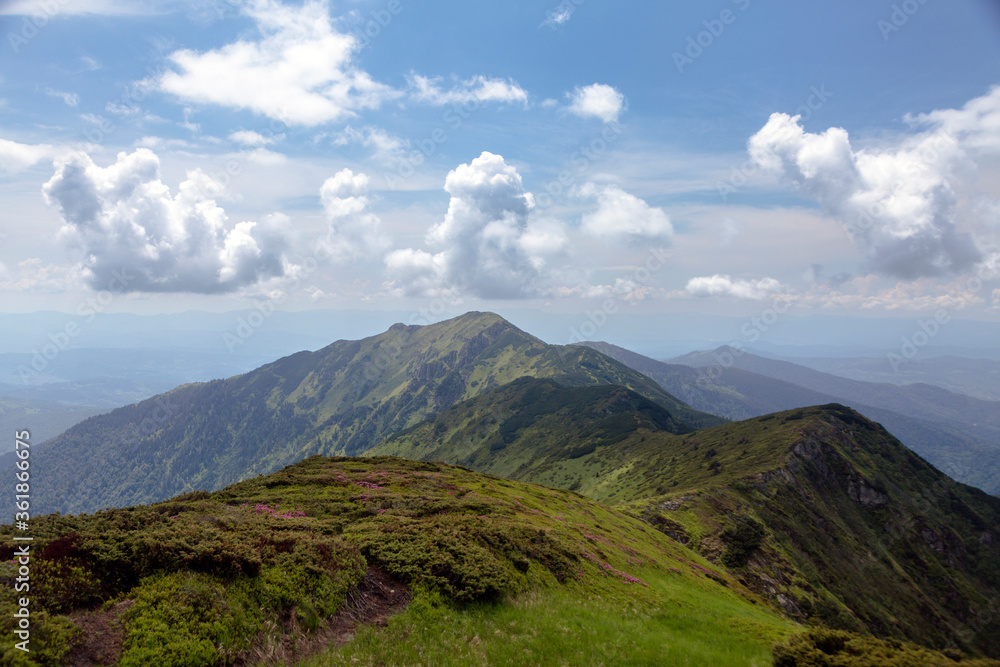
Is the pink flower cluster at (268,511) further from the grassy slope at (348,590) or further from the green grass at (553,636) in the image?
the green grass at (553,636)

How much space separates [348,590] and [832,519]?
135477 millimetres

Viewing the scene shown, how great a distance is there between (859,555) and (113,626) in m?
142

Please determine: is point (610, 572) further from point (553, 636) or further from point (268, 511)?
point (268, 511)

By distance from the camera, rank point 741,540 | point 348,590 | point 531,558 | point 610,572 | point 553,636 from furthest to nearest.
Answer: point 741,540
point 610,572
point 531,558
point 348,590
point 553,636

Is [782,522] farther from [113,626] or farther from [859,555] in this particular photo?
[113,626]

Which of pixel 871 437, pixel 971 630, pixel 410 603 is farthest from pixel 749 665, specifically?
pixel 871 437

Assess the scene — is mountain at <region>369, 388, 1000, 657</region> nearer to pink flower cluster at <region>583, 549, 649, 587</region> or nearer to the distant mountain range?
the distant mountain range

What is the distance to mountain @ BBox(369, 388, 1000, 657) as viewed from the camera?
8375 cm

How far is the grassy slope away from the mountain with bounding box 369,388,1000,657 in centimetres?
6005

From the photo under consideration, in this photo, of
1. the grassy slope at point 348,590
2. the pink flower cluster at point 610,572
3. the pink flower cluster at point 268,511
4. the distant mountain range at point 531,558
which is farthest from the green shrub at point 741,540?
the pink flower cluster at point 268,511

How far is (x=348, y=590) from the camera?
65.9ft

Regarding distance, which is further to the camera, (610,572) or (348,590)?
(610,572)

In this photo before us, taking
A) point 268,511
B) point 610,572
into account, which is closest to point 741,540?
point 610,572

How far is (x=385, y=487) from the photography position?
51.6 m
